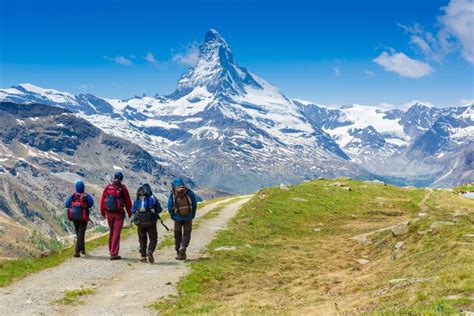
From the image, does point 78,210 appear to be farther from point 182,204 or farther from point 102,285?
point 102,285

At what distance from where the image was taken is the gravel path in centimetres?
1717

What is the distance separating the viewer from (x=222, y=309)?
1688 cm

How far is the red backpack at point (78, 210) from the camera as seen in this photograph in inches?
1085

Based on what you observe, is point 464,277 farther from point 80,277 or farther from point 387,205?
point 387,205

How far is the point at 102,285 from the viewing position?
21156mm

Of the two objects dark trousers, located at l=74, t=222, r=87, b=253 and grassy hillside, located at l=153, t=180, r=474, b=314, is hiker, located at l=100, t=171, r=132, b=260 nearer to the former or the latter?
dark trousers, located at l=74, t=222, r=87, b=253

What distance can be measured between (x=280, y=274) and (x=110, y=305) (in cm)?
936

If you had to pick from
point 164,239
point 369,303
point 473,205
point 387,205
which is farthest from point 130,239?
point 473,205

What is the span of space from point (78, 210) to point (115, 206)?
238 centimetres

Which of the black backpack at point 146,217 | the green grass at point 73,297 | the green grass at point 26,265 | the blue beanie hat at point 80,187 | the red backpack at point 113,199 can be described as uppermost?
the blue beanie hat at point 80,187

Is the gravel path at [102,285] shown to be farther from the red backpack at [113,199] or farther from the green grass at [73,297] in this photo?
the red backpack at [113,199]

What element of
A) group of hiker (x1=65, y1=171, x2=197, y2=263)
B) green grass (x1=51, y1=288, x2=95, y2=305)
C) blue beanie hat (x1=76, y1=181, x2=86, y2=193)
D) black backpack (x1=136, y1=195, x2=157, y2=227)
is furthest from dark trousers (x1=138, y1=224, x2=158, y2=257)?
green grass (x1=51, y1=288, x2=95, y2=305)

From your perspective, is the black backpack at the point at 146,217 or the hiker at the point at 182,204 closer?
the black backpack at the point at 146,217

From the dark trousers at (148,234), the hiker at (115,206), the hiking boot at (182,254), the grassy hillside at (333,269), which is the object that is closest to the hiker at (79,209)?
the hiker at (115,206)
